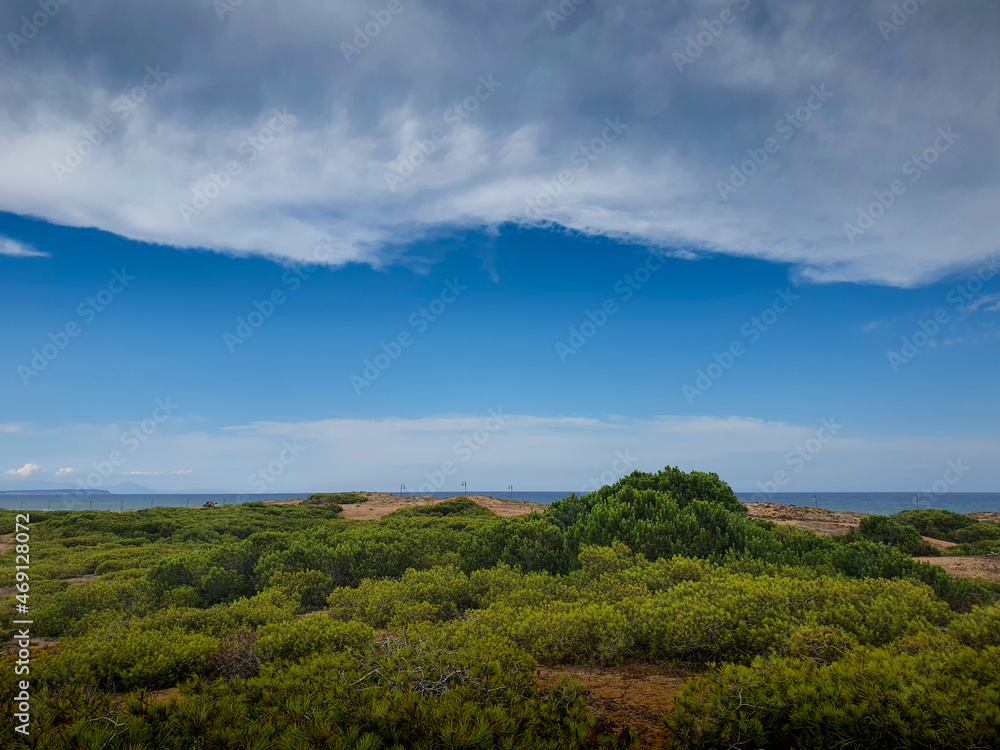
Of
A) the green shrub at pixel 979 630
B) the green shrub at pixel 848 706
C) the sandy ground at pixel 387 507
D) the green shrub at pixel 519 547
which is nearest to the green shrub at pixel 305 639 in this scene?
the green shrub at pixel 848 706

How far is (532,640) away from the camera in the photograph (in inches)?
253

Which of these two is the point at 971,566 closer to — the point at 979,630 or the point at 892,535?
the point at 892,535

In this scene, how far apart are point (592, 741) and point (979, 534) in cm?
2681

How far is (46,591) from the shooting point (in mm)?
12891

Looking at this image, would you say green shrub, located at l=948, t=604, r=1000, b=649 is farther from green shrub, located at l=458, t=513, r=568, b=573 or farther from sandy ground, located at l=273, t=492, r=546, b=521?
sandy ground, located at l=273, t=492, r=546, b=521

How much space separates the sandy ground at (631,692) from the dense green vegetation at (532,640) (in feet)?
0.68

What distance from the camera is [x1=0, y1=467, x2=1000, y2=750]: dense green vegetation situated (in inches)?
153

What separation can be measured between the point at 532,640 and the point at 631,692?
4.55 feet

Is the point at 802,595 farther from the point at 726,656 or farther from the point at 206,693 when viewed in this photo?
the point at 206,693

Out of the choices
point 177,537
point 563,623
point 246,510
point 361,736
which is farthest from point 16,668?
point 246,510

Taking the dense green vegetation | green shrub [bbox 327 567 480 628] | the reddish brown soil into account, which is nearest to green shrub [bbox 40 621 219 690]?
the dense green vegetation

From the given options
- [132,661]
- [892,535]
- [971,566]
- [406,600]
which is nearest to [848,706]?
[406,600]

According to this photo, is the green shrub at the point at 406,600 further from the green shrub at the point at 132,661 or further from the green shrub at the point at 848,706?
the green shrub at the point at 848,706

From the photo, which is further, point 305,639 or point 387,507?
point 387,507
